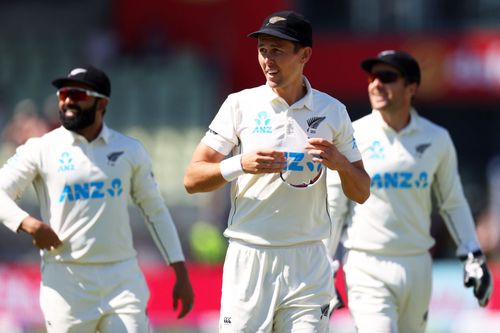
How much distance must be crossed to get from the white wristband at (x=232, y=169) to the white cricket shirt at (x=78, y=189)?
1427 mm

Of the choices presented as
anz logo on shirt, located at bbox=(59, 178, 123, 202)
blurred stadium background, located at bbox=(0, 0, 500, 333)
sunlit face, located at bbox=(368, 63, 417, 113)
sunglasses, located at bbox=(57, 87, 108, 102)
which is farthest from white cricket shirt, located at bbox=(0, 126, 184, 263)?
blurred stadium background, located at bbox=(0, 0, 500, 333)

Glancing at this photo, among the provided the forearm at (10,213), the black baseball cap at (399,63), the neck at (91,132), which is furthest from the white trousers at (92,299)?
the black baseball cap at (399,63)

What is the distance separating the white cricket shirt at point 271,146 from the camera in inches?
262

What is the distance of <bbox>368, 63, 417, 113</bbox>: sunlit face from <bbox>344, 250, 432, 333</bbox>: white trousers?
3.40 feet

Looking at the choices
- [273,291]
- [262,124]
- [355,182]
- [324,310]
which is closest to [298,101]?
[262,124]

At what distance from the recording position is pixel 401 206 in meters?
8.31

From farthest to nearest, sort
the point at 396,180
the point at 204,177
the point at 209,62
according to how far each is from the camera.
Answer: the point at 209,62 < the point at 396,180 < the point at 204,177

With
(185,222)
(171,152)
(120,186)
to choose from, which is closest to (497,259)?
(185,222)

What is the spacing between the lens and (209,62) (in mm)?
20672

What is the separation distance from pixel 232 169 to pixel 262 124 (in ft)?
1.19

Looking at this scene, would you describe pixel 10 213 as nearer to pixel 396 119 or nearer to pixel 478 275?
pixel 396 119

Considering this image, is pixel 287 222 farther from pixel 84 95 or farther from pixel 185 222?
pixel 185 222

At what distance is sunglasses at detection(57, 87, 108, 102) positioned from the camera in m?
7.77

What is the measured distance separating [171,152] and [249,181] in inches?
492
